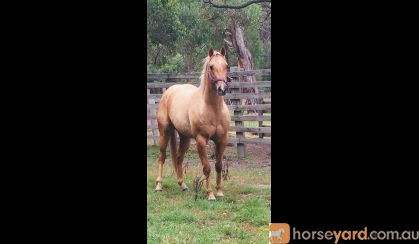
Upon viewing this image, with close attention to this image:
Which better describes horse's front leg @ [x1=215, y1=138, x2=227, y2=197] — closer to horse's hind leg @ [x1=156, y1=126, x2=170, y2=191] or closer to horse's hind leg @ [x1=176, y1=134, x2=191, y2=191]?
horse's hind leg @ [x1=176, y1=134, x2=191, y2=191]

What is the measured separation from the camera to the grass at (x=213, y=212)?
275 centimetres

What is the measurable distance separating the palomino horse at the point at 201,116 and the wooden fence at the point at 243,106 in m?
1.19

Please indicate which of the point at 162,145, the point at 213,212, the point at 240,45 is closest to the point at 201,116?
the point at 162,145

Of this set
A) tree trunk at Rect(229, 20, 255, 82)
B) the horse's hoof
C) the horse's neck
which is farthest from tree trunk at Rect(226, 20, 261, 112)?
the horse's hoof

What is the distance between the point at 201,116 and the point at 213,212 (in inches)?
39.4

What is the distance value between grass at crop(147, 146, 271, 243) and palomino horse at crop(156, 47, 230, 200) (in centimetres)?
19

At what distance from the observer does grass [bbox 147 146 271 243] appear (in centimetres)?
275

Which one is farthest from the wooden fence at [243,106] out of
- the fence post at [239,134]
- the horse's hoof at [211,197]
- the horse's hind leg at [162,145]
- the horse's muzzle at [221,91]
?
the horse's muzzle at [221,91]

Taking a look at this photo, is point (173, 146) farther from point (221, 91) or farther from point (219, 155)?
point (221, 91)

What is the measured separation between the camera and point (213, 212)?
3412 mm
